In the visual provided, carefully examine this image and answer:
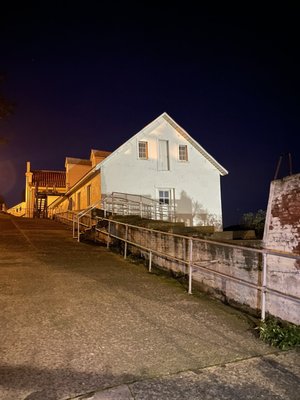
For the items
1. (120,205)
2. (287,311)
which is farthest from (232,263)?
(120,205)

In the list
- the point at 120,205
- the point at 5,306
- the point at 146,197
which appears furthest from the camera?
the point at 146,197

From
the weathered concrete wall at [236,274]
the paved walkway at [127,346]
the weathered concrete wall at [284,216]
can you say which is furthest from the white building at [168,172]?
the weathered concrete wall at [284,216]

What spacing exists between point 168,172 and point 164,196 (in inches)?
63.7

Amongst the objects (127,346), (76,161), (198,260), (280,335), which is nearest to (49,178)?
(76,161)

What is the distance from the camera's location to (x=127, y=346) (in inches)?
181

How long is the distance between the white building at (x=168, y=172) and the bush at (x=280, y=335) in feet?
51.8

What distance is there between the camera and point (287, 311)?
5457 millimetres

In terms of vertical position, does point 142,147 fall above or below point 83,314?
above

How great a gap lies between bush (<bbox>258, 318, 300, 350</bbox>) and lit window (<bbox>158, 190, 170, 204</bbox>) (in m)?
16.7

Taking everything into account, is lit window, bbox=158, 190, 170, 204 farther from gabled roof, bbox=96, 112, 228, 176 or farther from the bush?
the bush

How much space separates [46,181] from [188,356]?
3540 centimetres

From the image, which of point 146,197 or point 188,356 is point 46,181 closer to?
point 146,197

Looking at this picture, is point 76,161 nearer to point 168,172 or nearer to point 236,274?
point 168,172

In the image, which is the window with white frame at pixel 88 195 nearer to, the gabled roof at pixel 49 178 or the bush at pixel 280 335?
the gabled roof at pixel 49 178
